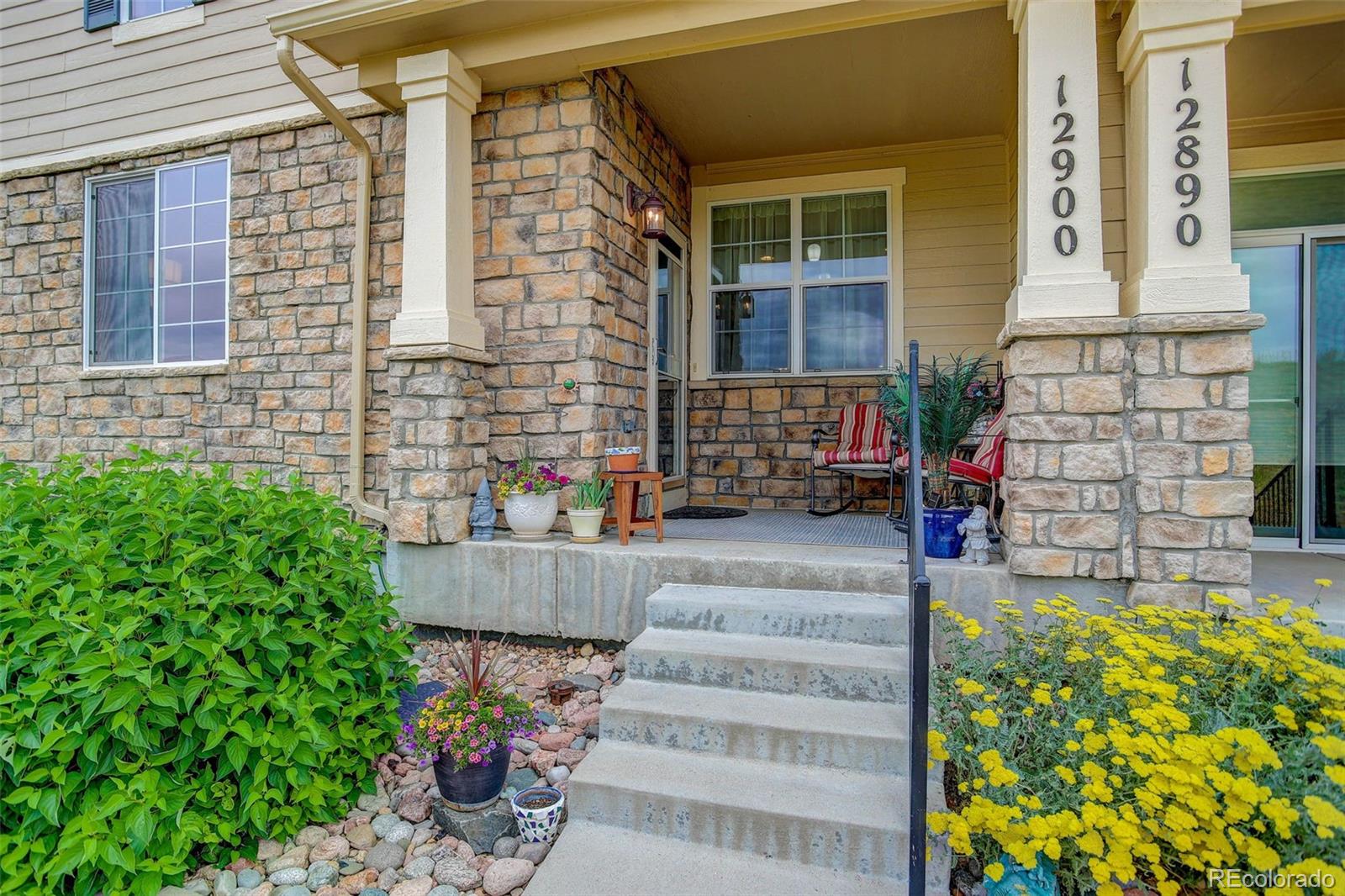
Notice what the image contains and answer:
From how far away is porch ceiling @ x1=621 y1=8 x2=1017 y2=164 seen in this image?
373 cm

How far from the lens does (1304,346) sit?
3.96m

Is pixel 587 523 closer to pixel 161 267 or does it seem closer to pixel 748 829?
pixel 748 829

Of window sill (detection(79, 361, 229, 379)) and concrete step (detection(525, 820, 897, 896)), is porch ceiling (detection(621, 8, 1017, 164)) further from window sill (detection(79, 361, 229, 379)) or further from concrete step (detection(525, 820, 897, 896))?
concrete step (detection(525, 820, 897, 896))

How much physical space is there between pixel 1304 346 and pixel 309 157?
6215mm

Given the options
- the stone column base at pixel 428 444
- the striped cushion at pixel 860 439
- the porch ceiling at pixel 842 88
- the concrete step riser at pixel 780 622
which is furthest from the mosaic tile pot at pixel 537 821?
the porch ceiling at pixel 842 88

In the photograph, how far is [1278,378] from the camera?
4.03 metres

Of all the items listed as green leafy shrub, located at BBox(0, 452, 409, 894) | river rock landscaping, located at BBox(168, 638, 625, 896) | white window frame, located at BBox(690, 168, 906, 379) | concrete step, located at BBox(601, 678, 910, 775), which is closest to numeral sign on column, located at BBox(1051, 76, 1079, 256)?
concrete step, located at BBox(601, 678, 910, 775)

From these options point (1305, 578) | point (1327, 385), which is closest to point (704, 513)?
point (1305, 578)

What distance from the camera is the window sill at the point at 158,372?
468 cm

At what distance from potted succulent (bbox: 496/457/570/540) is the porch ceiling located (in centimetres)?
249

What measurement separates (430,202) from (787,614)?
274cm

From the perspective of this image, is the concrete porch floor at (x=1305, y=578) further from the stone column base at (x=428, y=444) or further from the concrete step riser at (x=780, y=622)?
the stone column base at (x=428, y=444)

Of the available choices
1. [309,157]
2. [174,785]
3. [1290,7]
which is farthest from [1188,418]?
[309,157]

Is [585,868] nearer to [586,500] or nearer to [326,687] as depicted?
[326,687]
